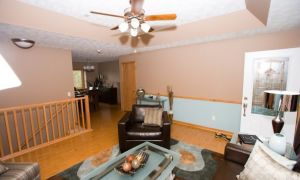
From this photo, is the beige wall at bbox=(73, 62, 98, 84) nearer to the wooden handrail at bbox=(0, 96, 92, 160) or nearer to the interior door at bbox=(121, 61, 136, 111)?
the interior door at bbox=(121, 61, 136, 111)

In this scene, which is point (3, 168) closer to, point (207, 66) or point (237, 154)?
point (237, 154)

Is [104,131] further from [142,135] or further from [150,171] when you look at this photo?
[150,171]

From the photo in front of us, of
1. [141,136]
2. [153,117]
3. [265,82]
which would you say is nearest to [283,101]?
[265,82]

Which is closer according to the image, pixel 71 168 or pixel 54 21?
pixel 71 168

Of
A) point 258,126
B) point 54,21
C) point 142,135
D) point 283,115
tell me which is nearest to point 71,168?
point 142,135

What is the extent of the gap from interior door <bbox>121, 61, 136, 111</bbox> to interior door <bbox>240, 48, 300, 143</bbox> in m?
3.62

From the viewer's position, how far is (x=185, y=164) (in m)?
2.24

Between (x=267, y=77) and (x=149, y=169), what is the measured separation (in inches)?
108

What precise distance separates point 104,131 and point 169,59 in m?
2.79

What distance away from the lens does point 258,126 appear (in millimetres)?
2768

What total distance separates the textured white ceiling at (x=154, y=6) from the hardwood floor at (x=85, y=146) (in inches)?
101

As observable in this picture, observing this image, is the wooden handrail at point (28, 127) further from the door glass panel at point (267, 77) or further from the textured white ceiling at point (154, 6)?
the door glass panel at point (267, 77)

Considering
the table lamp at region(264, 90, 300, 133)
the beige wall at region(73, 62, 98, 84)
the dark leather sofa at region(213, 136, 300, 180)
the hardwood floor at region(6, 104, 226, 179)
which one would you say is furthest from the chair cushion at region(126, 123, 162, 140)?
the beige wall at region(73, 62, 98, 84)

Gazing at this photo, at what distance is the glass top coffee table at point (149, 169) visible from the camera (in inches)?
57.9
